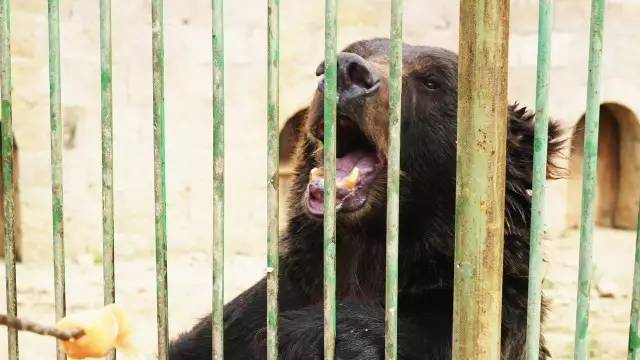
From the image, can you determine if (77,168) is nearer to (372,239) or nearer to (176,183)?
(176,183)

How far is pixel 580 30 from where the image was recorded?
395 inches

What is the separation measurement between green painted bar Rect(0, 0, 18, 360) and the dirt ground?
3986mm

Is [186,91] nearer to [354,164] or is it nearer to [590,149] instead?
[354,164]

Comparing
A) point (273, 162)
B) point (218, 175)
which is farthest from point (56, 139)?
point (273, 162)

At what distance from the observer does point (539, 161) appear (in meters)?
2.14

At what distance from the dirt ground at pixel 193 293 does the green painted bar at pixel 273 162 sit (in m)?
4.22

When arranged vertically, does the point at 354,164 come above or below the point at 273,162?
below

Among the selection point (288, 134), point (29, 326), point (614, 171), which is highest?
point (29, 326)

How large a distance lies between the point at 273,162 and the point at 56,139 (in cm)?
53

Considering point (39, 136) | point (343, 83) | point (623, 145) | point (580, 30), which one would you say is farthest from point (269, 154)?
point (623, 145)

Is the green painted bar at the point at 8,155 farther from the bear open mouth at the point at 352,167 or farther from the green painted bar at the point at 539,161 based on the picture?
the green painted bar at the point at 539,161

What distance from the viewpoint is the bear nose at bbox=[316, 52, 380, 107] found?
3.12 meters

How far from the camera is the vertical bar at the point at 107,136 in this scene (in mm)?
2215

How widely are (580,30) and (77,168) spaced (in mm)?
5271
